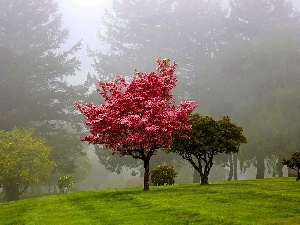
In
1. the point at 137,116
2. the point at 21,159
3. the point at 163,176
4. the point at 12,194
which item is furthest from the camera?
the point at 12,194

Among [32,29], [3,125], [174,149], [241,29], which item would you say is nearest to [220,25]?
[241,29]

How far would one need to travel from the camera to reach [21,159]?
43312 mm

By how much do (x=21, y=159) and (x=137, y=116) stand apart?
79.3 feet

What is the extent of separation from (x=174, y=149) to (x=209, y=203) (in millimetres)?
10172

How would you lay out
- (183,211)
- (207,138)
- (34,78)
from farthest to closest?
(34,78) → (207,138) → (183,211)

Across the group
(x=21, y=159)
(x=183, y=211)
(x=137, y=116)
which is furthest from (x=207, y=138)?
(x=21, y=159)

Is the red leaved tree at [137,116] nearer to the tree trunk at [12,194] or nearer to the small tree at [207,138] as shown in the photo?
the small tree at [207,138]

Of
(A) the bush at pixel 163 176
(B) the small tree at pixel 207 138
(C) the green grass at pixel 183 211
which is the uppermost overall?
(B) the small tree at pixel 207 138

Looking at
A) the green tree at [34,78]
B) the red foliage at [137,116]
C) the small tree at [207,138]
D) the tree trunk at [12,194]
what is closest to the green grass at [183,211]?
the red foliage at [137,116]

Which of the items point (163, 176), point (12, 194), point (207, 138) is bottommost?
point (12, 194)

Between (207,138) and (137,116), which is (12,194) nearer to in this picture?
(207,138)

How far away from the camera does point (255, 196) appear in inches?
766

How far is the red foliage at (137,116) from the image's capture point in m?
24.0

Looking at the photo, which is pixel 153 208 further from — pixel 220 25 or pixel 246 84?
pixel 220 25
